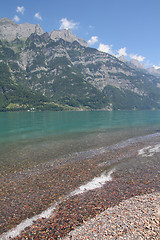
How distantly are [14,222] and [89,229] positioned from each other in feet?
23.4

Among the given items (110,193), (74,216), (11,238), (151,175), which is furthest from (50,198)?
(151,175)

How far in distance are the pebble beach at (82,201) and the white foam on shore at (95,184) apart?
0.53m

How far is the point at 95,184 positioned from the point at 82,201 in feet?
15.8

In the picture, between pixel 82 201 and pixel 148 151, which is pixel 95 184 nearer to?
pixel 82 201

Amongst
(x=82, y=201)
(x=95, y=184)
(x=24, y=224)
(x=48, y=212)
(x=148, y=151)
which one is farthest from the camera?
(x=148, y=151)

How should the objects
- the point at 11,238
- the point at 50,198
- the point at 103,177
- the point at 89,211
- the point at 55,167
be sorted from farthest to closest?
1. the point at 55,167
2. the point at 103,177
3. the point at 50,198
4. the point at 89,211
5. the point at 11,238

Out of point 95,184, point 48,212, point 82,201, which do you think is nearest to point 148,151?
point 95,184

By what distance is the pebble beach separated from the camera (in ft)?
42.2

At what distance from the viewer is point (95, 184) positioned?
2209 centimetres

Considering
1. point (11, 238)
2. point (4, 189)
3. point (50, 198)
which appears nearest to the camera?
point (11, 238)

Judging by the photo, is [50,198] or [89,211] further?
[50,198]

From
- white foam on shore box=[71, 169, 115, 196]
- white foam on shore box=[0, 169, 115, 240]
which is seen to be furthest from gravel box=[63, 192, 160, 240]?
white foam on shore box=[71, 169, 115, 196]

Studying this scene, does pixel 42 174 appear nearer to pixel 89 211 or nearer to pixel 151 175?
pixel 89 211

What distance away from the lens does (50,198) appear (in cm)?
1836
